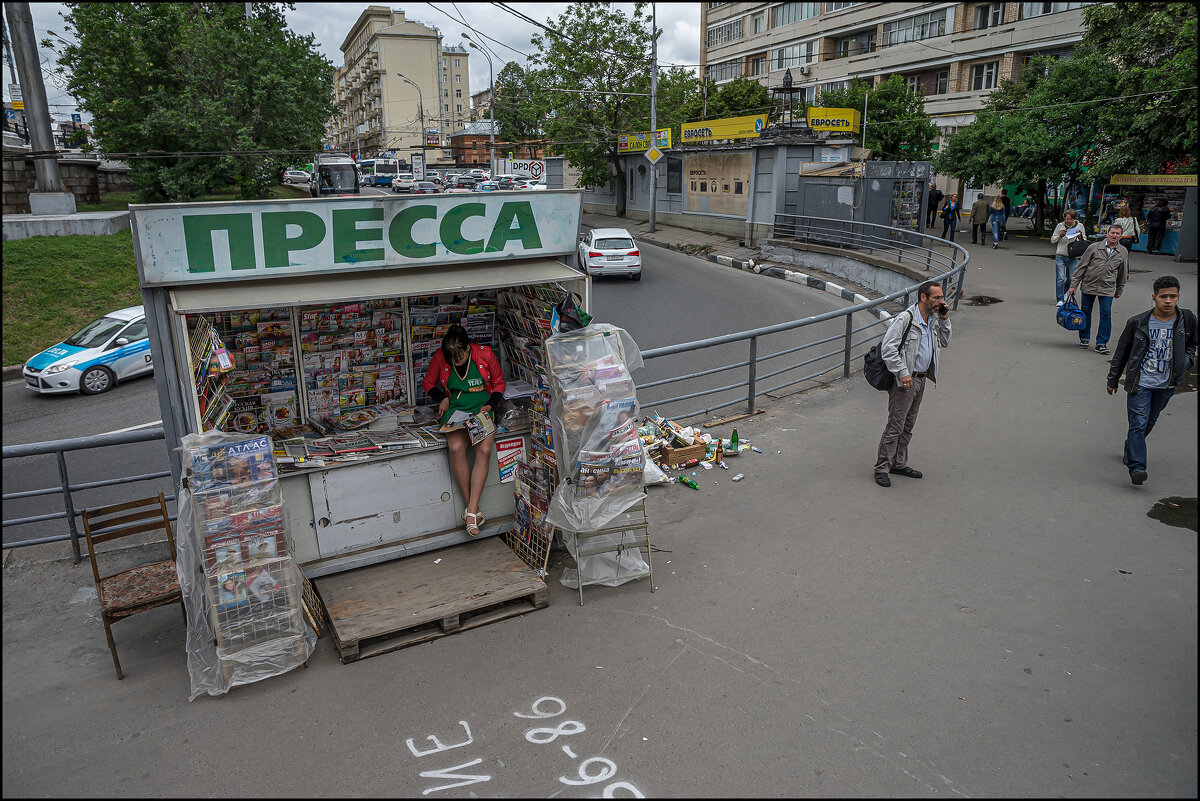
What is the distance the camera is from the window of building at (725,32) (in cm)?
5971

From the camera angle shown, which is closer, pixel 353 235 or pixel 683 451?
pixel 353 235

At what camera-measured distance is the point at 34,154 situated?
2167 cm

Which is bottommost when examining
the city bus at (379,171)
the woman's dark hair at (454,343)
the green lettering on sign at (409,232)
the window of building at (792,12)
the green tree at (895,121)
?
the woman's dark hair at (454,343)

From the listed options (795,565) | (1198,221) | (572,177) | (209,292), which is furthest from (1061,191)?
(209,292)

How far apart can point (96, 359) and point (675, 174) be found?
26.7m

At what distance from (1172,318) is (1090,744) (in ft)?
15.3

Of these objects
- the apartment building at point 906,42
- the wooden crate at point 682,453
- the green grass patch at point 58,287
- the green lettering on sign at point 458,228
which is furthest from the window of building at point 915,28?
the green lettering on sign at point 458,228

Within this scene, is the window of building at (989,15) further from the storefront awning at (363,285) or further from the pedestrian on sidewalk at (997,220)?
the storefront awning at (363,285)

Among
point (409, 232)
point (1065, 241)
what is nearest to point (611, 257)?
point (1065, 241)

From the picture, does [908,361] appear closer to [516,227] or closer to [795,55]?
[516,227]

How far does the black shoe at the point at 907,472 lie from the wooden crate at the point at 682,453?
1.98m

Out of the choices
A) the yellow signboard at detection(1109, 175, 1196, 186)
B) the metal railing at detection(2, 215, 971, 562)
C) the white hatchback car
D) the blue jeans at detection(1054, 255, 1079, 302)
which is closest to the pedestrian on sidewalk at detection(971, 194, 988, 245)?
the metal railing at detection(2, 215, 971, 562)

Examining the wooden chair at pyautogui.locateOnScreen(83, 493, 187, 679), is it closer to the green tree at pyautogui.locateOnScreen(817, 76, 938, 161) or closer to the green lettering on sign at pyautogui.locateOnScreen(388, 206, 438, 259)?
the green lettering on sign at pyautogui.locateOnScreen(388, 206, 438, 259)

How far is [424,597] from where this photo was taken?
18.3ft
